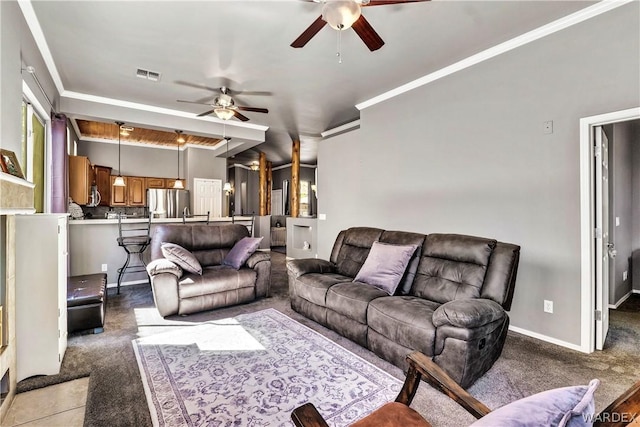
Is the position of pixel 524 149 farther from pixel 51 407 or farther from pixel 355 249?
pixel 51 407

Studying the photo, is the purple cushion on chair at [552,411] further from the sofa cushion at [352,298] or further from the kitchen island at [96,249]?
the kitchen island at [96,249]

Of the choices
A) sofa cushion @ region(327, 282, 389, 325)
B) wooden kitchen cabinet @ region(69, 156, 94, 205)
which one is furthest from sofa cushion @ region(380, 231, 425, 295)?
wooden kitchen cabinet @ region(69, 156, 94, 205)

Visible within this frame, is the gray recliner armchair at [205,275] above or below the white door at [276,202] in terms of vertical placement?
below

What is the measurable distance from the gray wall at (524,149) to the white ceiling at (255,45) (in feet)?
1.09

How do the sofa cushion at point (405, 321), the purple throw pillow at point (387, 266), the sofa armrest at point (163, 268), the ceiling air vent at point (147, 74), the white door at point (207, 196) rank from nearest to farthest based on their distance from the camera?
the sofa cushion at point (405, 321)
the purple throw pillow at point (387, 266)
the sofa armrest at point (163, 268)
the ceiling air vent at point (147, 74)
the white door at point (207, 196)

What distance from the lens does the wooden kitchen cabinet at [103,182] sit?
7.45 meters

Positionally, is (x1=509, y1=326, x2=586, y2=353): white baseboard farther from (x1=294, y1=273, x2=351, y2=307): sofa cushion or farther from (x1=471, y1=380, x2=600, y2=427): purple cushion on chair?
(x1=471, y1=380, x2=600, y2=427): purple cushion on chair

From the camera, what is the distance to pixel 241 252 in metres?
4.14

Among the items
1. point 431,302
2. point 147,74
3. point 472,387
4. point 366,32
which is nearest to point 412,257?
point 431,302

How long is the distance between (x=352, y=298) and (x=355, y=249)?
3.27 ft

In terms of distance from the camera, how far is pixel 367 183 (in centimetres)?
489

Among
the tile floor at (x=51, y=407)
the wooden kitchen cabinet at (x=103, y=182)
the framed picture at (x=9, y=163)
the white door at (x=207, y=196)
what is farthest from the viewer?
the white door at (x=207, y=196)

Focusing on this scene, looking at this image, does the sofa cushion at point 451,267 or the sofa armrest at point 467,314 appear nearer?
the sofa armrest at point 467,314

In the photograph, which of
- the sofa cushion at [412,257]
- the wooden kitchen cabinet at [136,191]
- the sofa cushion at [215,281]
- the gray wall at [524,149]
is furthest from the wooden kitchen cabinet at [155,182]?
the sofa cushion at [412,257]
